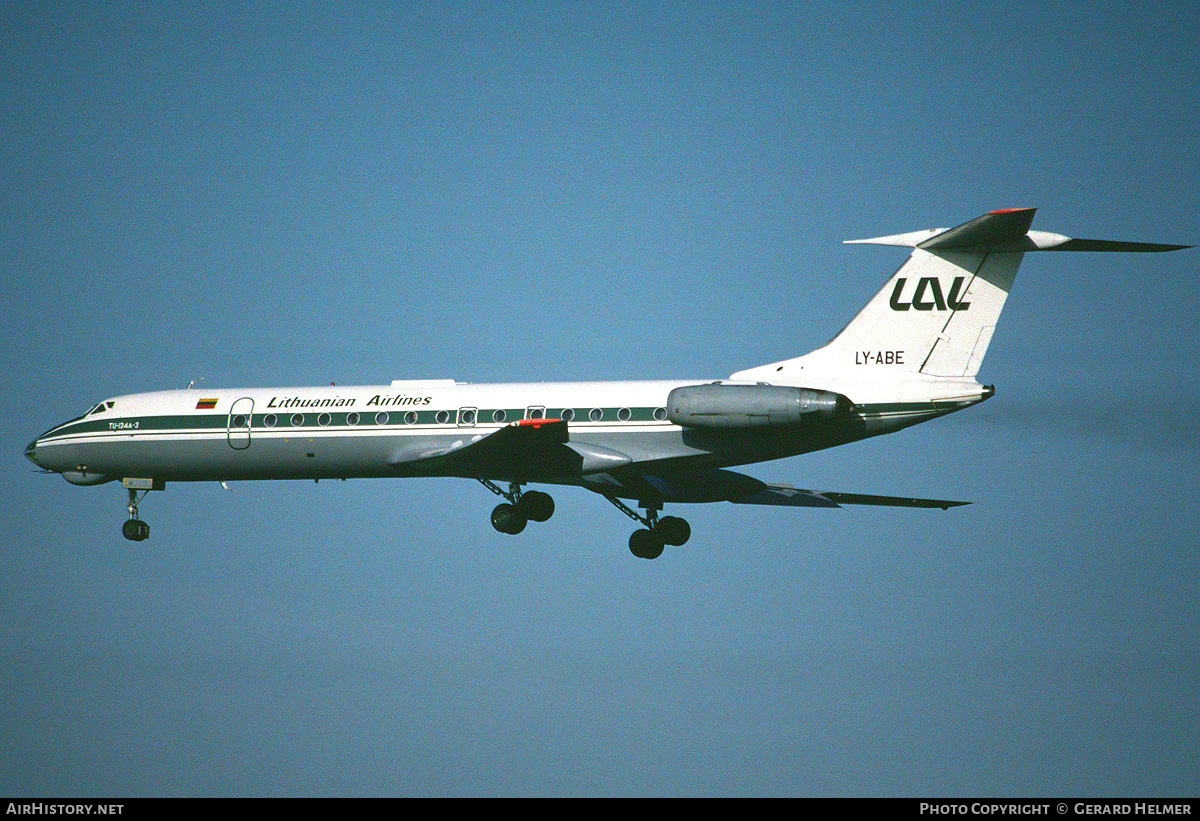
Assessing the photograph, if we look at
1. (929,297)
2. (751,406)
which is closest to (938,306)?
(929,297)

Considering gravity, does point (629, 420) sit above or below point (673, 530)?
above

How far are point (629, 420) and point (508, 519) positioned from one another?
171 inches

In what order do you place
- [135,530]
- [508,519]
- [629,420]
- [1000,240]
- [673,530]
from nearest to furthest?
1. [1000,240]
2. [629,420]
3. [508,519]
4. [673,530]
5. [135,530]

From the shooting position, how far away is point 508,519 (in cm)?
3238

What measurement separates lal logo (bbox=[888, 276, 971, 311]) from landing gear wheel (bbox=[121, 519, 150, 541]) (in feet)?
62.3

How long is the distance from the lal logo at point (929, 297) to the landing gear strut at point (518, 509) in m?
9.24

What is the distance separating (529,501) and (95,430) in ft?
36.5

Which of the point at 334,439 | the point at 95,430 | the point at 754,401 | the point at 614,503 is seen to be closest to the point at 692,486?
the point at 614,503

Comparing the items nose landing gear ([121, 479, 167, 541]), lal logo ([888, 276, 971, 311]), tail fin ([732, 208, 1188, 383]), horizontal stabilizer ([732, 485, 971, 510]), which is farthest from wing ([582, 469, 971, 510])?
nose landing gear ([121, 479, 167, 541])

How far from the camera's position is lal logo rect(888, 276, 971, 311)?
27.9 m

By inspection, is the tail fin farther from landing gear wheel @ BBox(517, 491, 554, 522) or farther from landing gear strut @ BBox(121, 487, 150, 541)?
landing gear strut @ BBox(121, 487, 150, 541)

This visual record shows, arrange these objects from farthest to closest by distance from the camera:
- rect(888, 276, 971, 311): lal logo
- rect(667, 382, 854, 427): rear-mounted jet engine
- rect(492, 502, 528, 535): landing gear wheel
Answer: rect(492, 502, 528, 535): landing gear wheel
rect(888, 276, 971, 311): lal logo
rect(667, 382, 854, 427): rear-mounted jet engine

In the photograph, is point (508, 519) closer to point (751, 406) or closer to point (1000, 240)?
point (751, 406)
